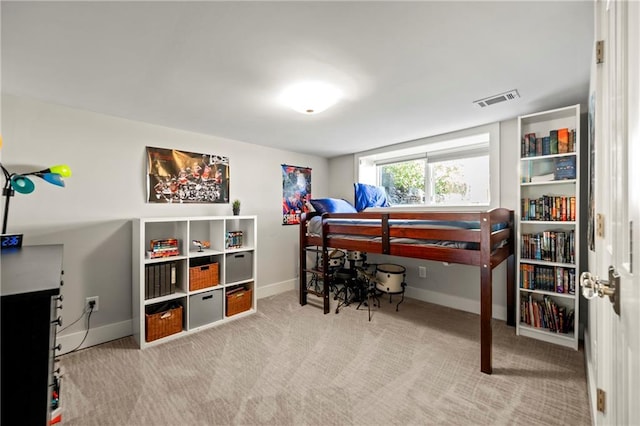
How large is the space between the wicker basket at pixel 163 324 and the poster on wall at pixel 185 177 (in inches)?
45.3

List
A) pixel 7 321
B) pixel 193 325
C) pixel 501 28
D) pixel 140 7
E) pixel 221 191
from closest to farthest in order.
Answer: pixel 7 321 < pixel 140 7 < pixel 501 28 < pixel 193 325 < pixel 221 191

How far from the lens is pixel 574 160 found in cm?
230

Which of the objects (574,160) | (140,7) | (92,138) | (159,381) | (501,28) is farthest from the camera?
(92,138)

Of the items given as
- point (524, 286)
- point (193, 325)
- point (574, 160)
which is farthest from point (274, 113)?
point (524, 286)

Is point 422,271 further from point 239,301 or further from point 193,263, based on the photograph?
point 193,263

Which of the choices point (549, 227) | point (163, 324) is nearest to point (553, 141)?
point (549, 227)

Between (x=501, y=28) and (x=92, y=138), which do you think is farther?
(x=92, y=138)

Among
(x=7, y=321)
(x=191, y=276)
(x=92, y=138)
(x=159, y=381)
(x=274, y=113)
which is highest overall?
(x=274, y=113)

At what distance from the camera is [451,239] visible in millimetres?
2229

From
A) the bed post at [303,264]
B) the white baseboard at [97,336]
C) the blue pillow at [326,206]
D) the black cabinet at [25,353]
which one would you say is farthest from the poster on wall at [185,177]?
the black cabinet at [25,353]

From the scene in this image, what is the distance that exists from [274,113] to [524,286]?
2.84 meters

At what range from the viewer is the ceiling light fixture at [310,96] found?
1.99 meters

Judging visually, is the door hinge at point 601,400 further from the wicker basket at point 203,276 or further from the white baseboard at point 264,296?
the wicker basket at point 203,276

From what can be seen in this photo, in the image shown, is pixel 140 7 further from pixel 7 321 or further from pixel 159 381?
pixel 159 381
